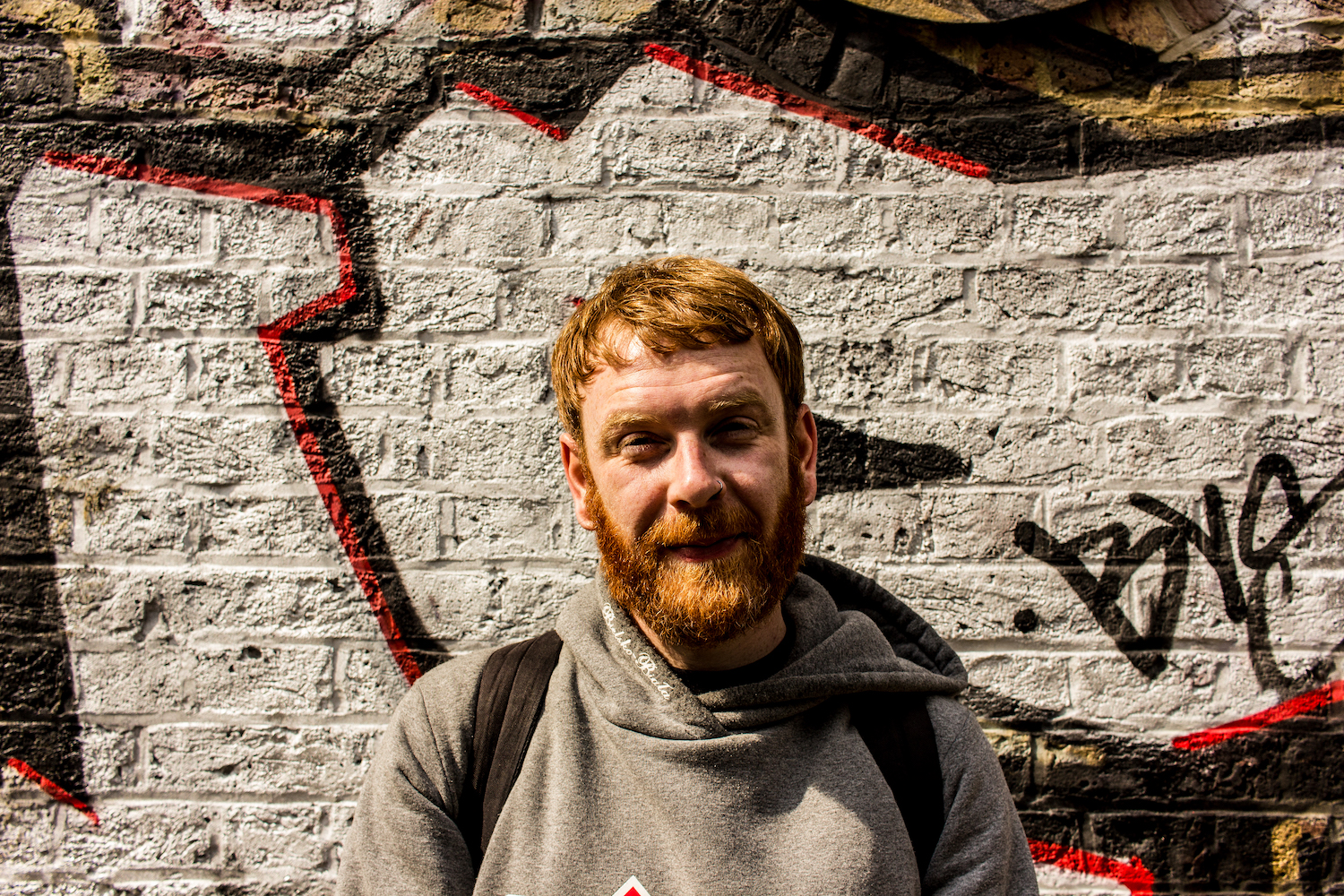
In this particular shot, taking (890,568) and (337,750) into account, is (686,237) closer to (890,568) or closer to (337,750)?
(890,568)

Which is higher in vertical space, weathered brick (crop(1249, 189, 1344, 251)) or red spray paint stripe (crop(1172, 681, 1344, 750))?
weathered brick (crop(1249, 189, 1344, 251))

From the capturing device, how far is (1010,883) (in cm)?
111

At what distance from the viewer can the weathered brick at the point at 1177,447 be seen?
164 centimetres

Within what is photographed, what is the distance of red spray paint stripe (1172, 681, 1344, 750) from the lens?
162 cm

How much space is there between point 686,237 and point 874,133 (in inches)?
20.5

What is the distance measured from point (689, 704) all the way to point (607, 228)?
1122 millimetres

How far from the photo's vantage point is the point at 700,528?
110 centimetres

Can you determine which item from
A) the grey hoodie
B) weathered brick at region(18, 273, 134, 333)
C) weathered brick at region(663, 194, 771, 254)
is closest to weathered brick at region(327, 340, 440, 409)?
weathered brick at region(18, 273, 134, 333)

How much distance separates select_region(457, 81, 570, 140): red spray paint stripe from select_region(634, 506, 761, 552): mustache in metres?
1.10

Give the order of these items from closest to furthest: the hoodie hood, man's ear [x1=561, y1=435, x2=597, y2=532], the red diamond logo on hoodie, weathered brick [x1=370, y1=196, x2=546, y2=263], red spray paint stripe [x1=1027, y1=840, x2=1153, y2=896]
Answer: the red diamond logo on hoodie
the hoodie hood
man's ear [x1=561, y1=435, x2=597, y2=532]
red spray paint stripe [x1=1027, y1=840, x2=1153, y2=896]
weathered brick [x1=370, y1=196, x2=546, y2=263]

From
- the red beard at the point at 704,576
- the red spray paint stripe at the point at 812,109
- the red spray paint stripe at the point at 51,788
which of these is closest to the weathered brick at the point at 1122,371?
the red spray paint stripe at the point at 812,109

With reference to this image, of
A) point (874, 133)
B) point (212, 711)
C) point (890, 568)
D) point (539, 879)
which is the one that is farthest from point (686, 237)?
point (212, 711)

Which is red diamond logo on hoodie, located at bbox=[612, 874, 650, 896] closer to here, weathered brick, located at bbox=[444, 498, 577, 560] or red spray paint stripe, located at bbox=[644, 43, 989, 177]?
weathered brick, located at bbox=[444, 498, 577, 560]

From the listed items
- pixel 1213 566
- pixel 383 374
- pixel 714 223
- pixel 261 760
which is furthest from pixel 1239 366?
pixel 261 760
